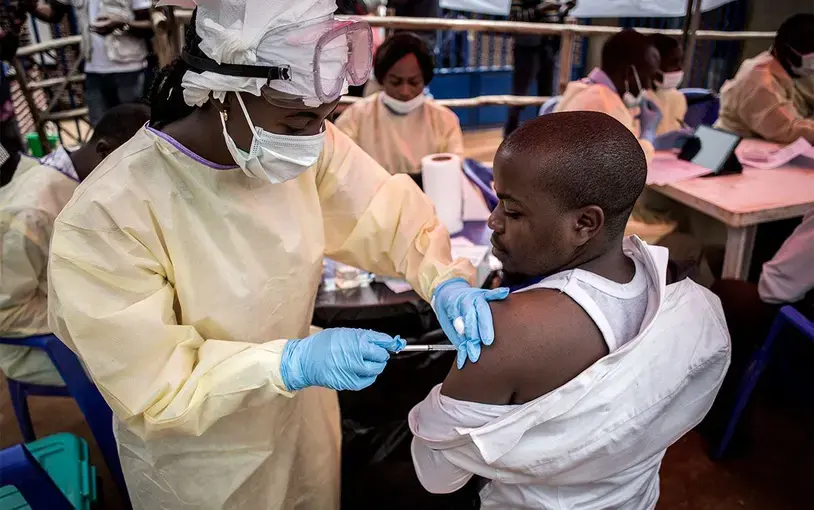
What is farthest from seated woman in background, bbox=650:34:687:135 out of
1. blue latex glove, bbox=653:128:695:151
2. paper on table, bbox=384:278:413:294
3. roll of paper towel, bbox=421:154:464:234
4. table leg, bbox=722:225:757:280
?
paper on table, bbox=384:278:413:294

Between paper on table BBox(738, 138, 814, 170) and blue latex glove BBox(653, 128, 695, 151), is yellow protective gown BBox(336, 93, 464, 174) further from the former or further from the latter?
paper on table BBox(738, 138, 814, 170)

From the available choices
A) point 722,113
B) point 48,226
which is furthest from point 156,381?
point 722,113

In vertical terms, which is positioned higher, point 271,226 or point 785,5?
point 785,5

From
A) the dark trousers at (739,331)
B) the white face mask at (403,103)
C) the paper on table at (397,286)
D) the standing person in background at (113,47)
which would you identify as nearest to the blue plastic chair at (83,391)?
the paper on table at (397,286)

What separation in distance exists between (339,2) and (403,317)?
0.96m

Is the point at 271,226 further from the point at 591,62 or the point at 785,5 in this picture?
the point at 591,62

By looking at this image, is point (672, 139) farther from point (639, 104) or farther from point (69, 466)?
point (69, 466)

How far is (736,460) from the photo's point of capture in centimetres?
208

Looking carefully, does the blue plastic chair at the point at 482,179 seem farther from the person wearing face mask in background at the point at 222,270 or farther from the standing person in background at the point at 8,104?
the standing person in background at the point at 8,104

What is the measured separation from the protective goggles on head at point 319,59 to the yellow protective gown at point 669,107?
264 centimetres

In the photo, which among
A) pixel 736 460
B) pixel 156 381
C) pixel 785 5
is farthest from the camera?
pixel 785 5

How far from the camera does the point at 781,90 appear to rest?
3.04 meters

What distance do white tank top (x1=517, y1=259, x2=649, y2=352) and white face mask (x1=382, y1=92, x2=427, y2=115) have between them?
2.16 meters

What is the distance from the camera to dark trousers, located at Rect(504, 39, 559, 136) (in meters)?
5.55
